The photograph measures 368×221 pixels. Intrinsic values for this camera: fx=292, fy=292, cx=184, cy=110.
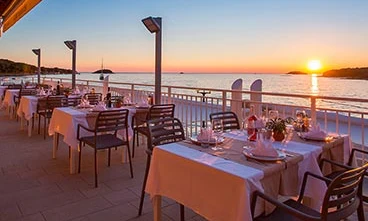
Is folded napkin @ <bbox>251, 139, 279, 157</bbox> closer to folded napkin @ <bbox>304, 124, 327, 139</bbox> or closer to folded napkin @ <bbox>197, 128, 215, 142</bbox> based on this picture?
folded napkin @ <bbox>197, 128, 215, 142</bbox>

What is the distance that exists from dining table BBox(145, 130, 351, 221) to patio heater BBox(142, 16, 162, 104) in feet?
9.44

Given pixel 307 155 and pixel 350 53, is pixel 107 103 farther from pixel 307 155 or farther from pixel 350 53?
pixel 350 53

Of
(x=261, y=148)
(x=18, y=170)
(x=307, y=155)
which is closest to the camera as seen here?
(x=261, y=148)

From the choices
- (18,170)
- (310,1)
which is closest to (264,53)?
(310,1)

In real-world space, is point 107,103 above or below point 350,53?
below

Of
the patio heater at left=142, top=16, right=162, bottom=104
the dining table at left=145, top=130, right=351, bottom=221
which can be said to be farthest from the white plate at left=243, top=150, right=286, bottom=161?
the patio heater at left=142, top=16, right=162, bottom=104

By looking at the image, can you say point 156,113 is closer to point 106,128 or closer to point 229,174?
point 106,128

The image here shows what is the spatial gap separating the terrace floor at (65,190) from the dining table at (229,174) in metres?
0.66

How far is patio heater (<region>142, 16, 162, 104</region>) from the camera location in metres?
4.67

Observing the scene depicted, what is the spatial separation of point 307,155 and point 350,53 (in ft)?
32.5

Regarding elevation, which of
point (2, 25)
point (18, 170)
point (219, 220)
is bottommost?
point (18, 170)

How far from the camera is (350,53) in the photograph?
10148mm

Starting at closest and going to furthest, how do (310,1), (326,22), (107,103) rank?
1. (107,103)
2. (310,1)
3. (326,22)

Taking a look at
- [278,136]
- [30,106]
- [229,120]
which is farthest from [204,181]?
[30,106]
